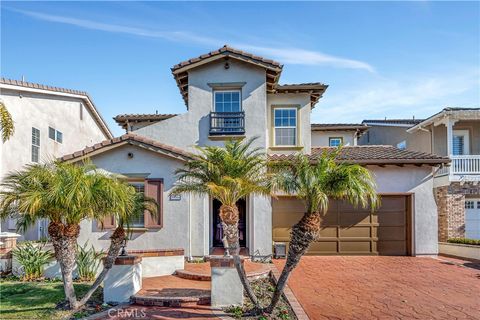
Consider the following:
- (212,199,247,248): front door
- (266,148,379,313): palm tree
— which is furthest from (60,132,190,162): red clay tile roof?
(266,148,379,313): palm tree

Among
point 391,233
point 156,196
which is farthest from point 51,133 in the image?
point 391,233

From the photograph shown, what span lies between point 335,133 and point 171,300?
19.2 metres

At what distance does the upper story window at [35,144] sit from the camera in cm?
1803

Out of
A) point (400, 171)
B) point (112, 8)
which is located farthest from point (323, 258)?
point (112, 8)

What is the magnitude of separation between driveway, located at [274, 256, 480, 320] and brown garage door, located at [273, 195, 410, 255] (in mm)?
836

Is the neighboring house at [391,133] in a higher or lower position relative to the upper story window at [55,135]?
higher

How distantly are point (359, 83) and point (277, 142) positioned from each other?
5.35 m

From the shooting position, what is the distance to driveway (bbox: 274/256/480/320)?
8438 millimetres

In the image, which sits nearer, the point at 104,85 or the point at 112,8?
the point at 112,8

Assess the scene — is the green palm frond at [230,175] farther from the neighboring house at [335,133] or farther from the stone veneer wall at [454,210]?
the neighboring house at [335,133]

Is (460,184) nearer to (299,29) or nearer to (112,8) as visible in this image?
(299,29)

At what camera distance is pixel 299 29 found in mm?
13617

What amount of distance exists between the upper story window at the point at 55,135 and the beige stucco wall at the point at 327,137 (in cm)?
1708

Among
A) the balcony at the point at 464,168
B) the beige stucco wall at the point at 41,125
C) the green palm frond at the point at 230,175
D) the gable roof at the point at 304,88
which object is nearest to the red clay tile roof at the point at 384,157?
the gable roof at the point at 304,88
